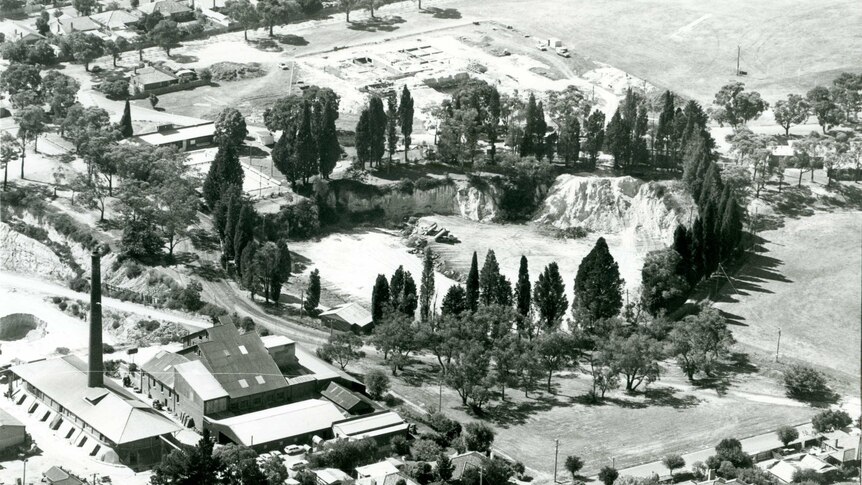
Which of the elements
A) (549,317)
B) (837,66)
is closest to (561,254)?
(549,317)

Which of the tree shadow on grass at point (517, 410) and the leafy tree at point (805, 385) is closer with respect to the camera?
the tree shadow on grass at point (517, 410)

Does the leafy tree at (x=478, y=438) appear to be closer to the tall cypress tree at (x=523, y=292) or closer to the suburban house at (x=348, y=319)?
the tall cypress tree at (x=523, y=292)

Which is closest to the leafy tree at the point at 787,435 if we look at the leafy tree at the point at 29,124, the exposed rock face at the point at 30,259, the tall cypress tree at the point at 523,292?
the tall cypress tree at the point at 523,292

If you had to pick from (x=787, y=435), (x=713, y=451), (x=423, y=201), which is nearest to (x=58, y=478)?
(x=713, y=451)

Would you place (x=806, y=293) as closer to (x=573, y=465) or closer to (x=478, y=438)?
(x=573, y=465)

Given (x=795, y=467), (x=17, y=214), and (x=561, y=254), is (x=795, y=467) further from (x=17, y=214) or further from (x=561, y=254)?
(x=17, y=214)
